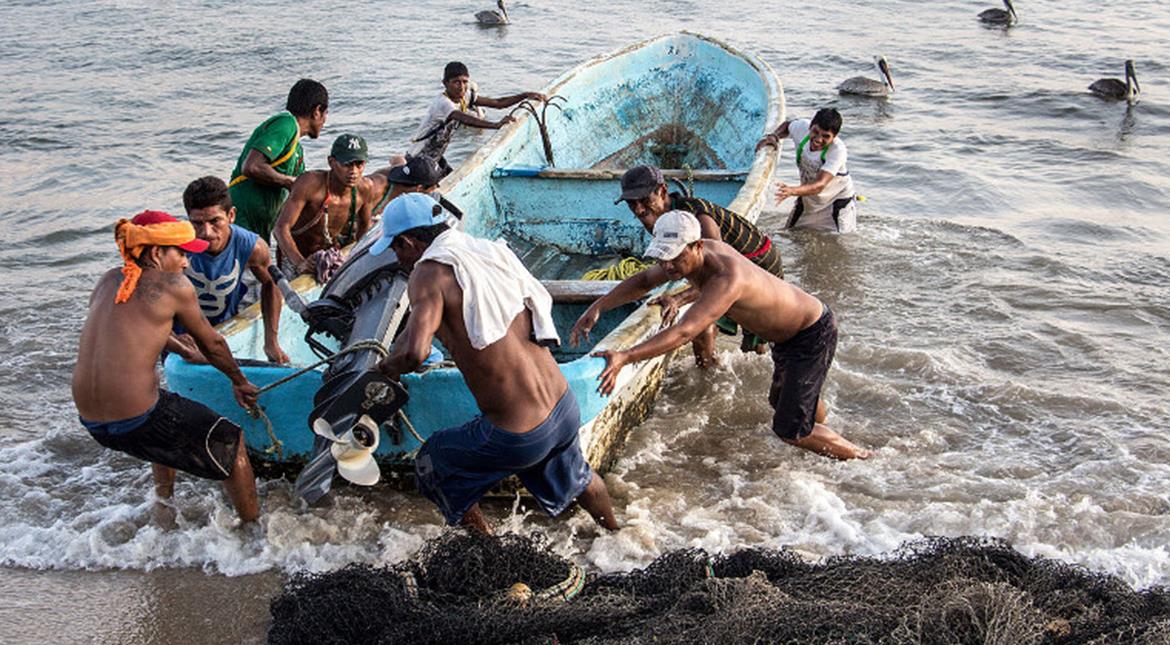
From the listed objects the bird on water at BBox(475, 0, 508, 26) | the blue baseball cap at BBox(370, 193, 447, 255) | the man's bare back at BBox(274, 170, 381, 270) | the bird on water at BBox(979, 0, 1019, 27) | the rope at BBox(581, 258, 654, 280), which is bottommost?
the bird on water at BBox(475, 0, 508, 26)

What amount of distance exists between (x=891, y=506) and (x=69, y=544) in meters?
3.92

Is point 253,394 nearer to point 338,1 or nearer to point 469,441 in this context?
point 469,441

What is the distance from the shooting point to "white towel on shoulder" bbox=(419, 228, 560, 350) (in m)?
4.03

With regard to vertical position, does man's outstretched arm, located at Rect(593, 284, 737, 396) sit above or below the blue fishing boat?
above

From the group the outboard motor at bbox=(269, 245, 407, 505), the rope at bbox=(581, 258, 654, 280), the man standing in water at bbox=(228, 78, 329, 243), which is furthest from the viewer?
the rope at bbox=(581, 258, 654, 280)

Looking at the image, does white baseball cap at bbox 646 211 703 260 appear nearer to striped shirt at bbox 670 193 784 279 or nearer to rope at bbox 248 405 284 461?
striped shirt at bbox 670 193 784 279

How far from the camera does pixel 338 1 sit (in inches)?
888

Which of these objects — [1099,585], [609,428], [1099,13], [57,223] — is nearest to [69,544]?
[609,428]

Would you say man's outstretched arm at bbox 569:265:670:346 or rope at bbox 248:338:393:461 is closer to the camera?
rope at bbox 248:338:393:461

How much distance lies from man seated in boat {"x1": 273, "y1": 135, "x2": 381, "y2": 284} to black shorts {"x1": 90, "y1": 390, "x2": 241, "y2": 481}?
1408 millimetres

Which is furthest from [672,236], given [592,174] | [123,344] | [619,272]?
[592,174]

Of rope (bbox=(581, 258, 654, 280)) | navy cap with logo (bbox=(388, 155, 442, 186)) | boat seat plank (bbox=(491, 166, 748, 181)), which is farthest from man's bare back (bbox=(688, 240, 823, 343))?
boat seat plank (bbox=(491, 166, 748, 181))

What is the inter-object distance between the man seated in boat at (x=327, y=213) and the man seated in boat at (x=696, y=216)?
1609 mm

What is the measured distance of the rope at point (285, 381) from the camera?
4.49 m
